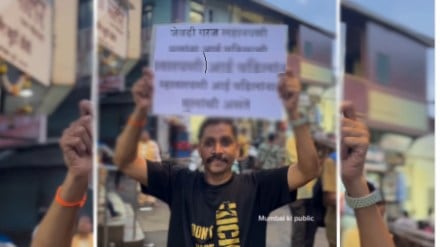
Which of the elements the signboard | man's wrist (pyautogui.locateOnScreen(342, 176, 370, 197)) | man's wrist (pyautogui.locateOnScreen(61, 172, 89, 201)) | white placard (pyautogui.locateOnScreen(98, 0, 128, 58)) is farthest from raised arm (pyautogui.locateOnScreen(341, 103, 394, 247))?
man's wrist (pyautogui.locateOnScreen(61, 172, 89, 201))

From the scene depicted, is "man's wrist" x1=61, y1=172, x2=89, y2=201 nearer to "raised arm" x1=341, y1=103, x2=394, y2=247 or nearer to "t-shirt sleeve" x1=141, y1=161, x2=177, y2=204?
"t-shirt sleeve" x1=141, y1=161, x2=177, y2=204

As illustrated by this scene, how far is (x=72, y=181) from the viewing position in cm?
227

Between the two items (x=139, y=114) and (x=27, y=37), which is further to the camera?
(x=27, y=37)

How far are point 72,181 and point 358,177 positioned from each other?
1.20m

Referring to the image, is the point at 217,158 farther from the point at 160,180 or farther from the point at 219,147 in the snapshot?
the point at 160,180

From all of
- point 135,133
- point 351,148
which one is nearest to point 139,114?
point 135,133

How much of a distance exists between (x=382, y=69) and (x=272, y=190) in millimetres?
686

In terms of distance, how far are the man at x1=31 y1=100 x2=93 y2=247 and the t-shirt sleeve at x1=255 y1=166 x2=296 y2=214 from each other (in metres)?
0.73

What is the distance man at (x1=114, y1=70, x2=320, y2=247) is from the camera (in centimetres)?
218

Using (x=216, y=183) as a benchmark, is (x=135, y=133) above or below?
above

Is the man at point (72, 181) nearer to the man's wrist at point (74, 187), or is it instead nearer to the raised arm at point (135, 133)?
the man's wrist at point (74, 187)

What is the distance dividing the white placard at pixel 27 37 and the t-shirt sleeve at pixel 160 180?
0.62 metres

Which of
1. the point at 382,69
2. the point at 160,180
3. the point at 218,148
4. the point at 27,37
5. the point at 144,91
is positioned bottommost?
the point at 160,180

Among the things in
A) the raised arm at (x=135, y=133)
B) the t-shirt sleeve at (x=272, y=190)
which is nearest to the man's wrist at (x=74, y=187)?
the raised arm at (x=135, y=133)
